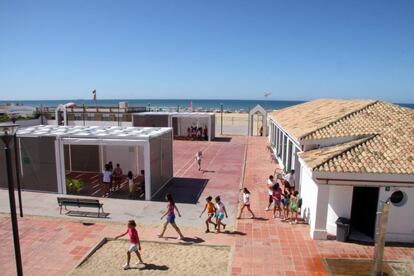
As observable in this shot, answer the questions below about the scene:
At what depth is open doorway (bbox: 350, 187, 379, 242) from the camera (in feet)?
34.3

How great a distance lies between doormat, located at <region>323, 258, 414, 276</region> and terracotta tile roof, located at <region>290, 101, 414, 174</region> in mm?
2506

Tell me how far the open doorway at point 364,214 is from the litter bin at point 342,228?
0.46 meters

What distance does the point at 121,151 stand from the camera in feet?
59.2

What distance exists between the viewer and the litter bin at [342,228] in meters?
9.98

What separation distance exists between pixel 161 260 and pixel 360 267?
5.27 metres

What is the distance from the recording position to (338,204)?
10297 millimetres

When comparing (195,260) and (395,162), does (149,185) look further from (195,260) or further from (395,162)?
(395,162)

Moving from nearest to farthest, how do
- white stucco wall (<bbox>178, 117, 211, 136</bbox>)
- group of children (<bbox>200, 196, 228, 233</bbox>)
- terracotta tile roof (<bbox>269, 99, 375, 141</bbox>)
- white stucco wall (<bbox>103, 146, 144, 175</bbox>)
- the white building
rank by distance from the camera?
1. group of children (<bbox>200, 196, 228, 233</bbox>)
2. terracotta tile roof (<bbox>269, 99, 375, 141</bbox>)
3. white stucco wall (<bbox>103, 146, 144, 175</bbox>)
4. the white building
5. white stucco wall (<bbox>178, 117, 211, 136</bbox>)

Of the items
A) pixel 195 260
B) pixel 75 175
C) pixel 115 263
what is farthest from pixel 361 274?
pixel 75 175

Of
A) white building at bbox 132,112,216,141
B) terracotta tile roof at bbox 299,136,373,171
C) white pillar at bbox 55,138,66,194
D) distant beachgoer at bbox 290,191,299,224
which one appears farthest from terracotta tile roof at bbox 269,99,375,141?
white building at bbox 132,112,216,141

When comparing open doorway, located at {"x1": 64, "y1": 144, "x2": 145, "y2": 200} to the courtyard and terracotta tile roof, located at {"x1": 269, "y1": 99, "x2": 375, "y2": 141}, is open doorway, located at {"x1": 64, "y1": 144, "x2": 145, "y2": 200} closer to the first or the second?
the courtyard

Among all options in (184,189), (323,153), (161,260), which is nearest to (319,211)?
(323,153)

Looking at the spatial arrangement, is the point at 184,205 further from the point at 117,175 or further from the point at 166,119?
the point at 166,119

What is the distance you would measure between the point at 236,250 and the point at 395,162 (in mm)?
5563
